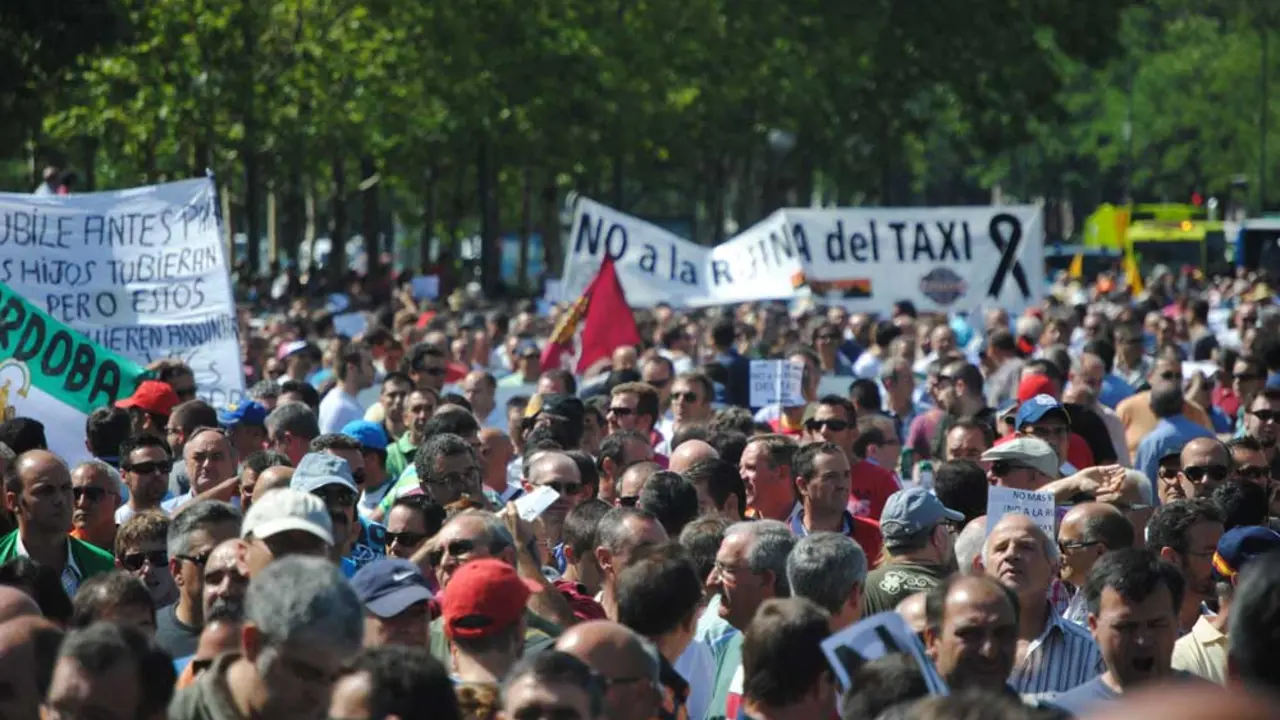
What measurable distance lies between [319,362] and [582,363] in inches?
87.4

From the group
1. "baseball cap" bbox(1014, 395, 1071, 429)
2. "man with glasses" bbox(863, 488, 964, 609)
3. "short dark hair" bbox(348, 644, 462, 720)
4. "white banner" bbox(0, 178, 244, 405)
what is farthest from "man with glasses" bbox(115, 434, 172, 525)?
"short dark hair" bbox(348, 644, 462, 720)

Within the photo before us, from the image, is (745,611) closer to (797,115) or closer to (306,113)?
(306,113)

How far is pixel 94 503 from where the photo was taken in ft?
30.3

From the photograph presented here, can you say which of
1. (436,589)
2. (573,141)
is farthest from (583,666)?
(573,141)

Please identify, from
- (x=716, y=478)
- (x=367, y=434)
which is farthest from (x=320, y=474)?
(x=367, y=434)

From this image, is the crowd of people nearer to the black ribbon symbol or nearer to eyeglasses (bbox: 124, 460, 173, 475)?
eyeglasses (bbox: 124, 460, 173, 475)

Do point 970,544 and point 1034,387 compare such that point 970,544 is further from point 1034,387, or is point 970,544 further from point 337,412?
point 337,412

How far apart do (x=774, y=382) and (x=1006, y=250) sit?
362 inches

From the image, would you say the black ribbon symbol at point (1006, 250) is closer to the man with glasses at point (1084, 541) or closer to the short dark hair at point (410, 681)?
the man with glasses at point (1084, 541)

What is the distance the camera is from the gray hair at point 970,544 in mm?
8609

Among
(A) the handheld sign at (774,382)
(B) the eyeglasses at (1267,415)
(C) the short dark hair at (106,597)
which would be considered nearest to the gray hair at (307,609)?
(C) the short dark hair at (106,597)

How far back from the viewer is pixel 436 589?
26.9ft

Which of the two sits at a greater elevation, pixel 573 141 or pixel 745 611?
pixel 573 141

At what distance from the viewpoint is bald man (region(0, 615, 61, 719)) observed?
19.5 ft
